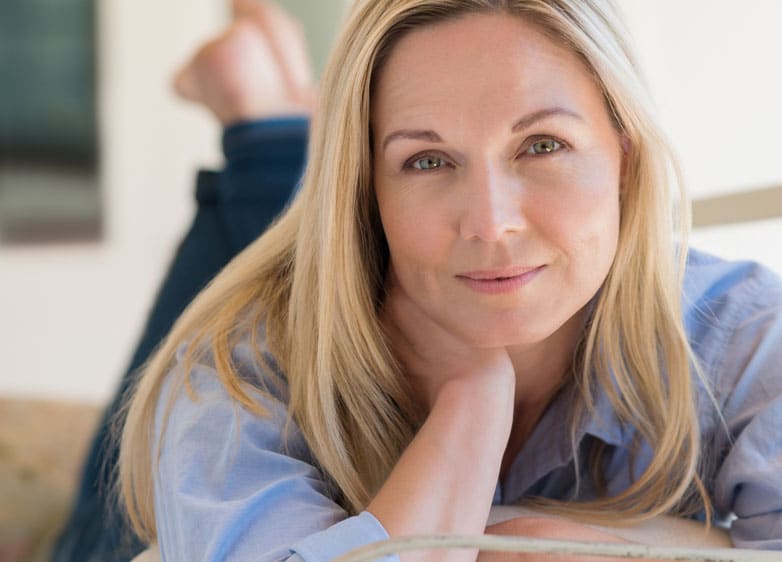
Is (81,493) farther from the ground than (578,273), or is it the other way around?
(578,273)

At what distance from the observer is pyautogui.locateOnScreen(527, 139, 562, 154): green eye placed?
0.93 metres

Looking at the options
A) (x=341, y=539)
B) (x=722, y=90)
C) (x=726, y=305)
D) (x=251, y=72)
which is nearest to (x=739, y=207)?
(x=726, y=305)

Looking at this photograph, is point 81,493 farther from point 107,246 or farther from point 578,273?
point 107,246

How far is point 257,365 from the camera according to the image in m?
1.02

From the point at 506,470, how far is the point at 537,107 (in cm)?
40

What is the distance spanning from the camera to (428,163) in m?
0.96

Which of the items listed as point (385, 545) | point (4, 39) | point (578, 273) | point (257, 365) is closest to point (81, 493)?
point (257, 365)

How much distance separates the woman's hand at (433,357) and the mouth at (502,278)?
0.09 meters

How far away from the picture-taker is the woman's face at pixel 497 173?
91cm

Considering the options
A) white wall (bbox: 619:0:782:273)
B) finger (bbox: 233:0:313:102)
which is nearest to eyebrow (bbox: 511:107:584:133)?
white wall (bbox: 619:0:782:273)

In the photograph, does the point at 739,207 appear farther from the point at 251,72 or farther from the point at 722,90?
the point at 251,72

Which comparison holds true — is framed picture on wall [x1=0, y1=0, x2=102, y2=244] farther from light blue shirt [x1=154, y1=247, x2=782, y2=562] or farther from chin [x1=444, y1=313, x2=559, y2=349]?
chin [x1=444, y1=313, x2=559, y2=349]

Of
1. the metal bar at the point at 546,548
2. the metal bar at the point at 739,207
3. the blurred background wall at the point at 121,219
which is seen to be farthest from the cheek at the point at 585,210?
the blurred background wall at the point at 121,219

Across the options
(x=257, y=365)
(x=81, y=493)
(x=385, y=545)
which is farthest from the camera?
(x=81, y=493)
